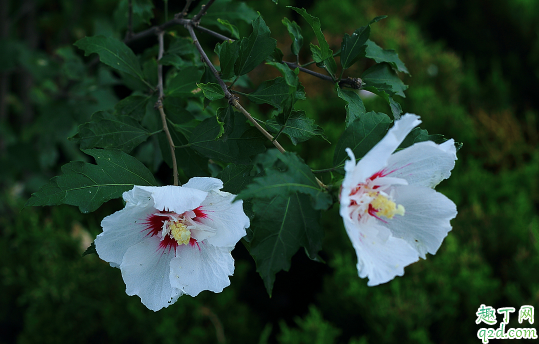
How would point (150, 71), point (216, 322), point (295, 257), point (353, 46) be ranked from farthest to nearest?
point (295, 257) → point (216, 322) → point (150, 71) → point (353, 46)

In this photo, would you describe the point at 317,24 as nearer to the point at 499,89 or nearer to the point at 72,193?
the point at 72,193

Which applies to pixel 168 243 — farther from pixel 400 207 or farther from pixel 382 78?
pixel 382 78

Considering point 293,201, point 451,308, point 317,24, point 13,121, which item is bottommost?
point 13,121

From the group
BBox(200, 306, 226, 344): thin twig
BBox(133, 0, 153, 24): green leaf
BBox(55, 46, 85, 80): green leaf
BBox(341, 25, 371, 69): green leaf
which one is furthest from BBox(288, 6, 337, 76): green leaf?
BBox(200, 306, 226, 344): thin twig

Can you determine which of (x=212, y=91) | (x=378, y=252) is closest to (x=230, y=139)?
(x=212, y=91)

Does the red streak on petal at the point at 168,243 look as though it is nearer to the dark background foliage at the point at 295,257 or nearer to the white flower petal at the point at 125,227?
the white flower petal at the point at 125,227

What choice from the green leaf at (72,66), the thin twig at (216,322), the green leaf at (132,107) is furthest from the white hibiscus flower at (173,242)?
the thin twig at (216,322)

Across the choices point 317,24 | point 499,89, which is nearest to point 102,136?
point 317,24
